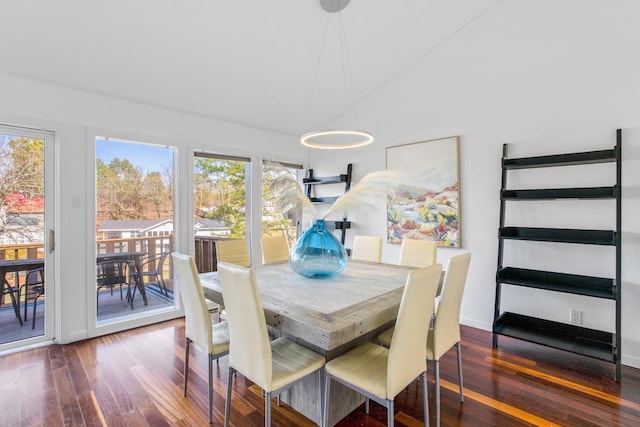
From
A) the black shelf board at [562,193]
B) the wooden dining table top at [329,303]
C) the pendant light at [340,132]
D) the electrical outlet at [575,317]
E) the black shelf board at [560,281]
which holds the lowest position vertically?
the electrical outlet at [575,317]

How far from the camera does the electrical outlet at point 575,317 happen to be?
291 centimetres

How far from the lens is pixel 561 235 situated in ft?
9.27

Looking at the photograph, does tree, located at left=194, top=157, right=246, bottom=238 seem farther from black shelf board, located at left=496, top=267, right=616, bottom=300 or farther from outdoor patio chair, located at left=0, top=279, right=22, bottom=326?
black shelf board, located at left=496, top=267, right=616, bottom=300

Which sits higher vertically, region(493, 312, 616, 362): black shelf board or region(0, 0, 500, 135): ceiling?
region(0, 0, 500, 135): ceiling

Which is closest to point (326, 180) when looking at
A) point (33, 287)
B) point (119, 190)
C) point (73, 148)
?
point (119, 190)

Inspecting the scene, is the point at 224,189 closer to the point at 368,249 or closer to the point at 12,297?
the point at 368,249

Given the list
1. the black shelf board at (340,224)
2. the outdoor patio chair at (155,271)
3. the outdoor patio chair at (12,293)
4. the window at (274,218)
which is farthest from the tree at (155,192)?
the black shelf board at (340,224)

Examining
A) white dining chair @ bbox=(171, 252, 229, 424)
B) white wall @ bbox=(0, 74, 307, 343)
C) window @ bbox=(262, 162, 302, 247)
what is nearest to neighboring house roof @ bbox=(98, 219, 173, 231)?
white wall @ bbox=(0, 74, 307, 343)

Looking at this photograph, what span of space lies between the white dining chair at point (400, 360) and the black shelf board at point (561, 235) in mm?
1732

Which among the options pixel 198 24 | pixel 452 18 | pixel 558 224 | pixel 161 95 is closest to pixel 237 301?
pixel 198 24

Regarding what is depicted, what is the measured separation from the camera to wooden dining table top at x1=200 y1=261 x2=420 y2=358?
1532 millimetres

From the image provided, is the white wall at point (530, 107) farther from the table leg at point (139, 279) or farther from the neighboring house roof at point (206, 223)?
the table leg at point (139, 279)

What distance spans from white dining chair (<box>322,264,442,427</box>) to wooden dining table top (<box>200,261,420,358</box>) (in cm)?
15

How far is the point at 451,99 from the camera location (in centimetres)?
363
